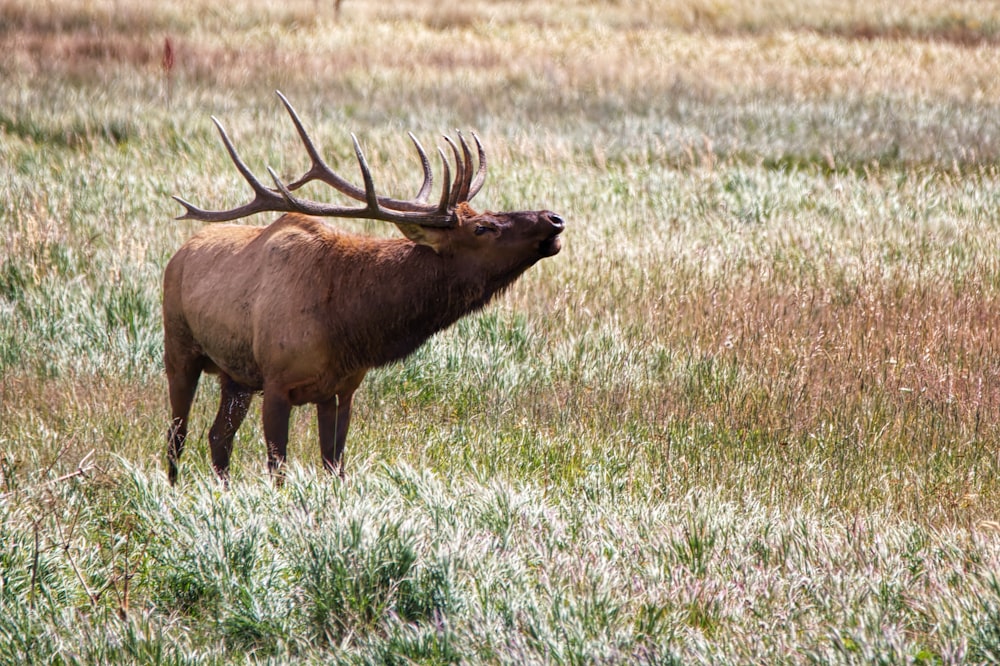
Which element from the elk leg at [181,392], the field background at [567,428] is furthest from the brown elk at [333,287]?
the field background at [567,428]

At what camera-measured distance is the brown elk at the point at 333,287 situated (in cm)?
506

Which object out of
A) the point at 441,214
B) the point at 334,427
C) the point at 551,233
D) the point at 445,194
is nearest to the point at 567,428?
the point at 334,427

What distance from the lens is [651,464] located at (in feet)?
18.5

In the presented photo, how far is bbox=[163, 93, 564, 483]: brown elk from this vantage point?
506cm

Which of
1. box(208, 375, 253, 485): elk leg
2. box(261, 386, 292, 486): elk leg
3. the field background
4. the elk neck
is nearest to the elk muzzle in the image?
the elk neck

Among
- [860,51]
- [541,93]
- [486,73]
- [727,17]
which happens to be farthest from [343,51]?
[727,17]

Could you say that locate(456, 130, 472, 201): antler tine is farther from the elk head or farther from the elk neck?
the elk neck

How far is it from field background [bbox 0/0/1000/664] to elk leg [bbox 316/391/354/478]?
0.21 m

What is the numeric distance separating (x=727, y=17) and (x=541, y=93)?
53.9ft

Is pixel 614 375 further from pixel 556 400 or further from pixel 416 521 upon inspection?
pixel 416 521

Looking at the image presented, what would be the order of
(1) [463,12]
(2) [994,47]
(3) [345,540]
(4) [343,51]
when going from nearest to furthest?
(3) [345,540] < (4) [343,51] < (2) [994,47] < (1) [463,12]

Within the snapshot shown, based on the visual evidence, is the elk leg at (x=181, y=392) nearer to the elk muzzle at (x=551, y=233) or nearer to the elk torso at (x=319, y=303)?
the elk torso at (x=319, y=303)

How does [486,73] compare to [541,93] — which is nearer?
[541,93]

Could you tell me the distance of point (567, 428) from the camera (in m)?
6.00
